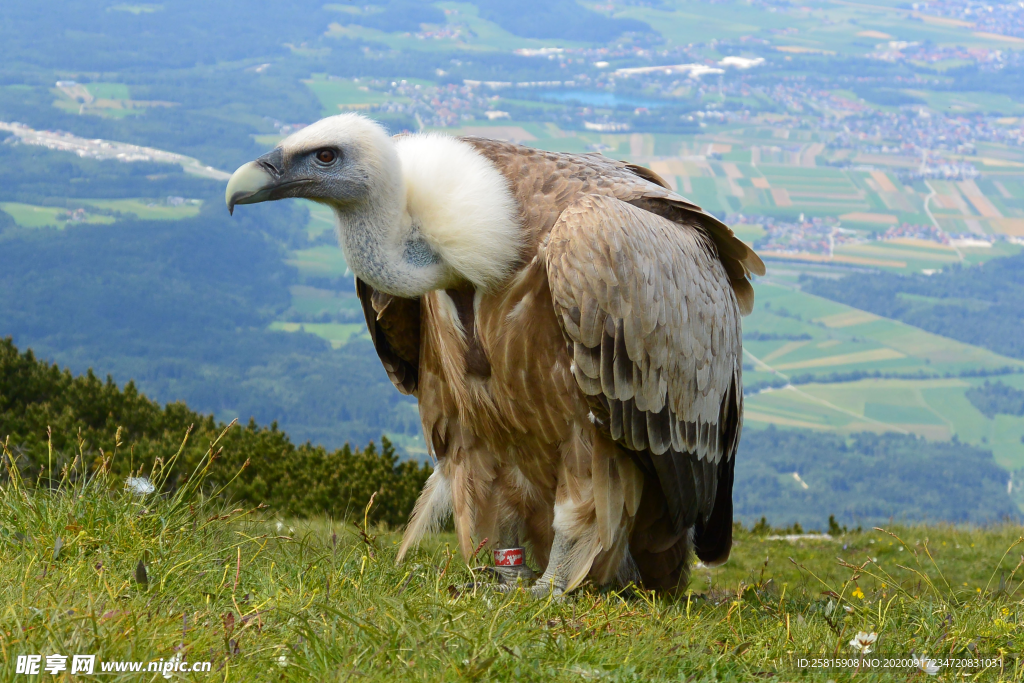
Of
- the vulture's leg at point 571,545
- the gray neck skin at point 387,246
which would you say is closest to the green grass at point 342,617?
the vulture's leg at point 571,545

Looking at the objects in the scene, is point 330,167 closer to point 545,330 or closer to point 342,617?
point 545,330

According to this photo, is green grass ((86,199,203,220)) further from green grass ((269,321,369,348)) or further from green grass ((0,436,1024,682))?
green grass ((0,436,1024,682))

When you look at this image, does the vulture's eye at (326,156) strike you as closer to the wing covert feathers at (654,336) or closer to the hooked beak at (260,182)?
the hooked beak at (260,182)

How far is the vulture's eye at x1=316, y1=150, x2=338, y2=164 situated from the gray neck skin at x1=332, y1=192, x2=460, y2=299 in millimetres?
216

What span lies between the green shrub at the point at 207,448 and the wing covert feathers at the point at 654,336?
161 inches

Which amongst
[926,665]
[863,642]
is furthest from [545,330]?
[926,665]

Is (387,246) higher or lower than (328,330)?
higher

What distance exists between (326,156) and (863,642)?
2.92 meters

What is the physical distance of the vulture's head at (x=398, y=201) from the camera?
405 cm

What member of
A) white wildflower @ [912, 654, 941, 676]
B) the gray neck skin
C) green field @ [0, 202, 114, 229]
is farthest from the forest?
the gray neck skin

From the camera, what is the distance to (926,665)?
3.40 m

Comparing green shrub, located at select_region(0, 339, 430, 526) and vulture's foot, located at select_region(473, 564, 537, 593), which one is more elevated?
vulture's foot, located at select_region(473, 564, 537, 593)

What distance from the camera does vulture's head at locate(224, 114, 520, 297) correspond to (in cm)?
405

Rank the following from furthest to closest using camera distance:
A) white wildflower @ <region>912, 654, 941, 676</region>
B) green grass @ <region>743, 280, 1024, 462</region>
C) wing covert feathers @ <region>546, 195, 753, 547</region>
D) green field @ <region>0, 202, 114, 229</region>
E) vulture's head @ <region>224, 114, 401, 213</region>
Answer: green field @ <region>0, 202, 114, 229</region>, green grass @ <region>743, 280, 1024, 462</region>, wing covert feathers @ <region>546, 195, 753, 547</region>, vulture's head @ <region>224, 114, 401, 213</region>, white wildflower @ <region>912, 654, 941, 676</region>
